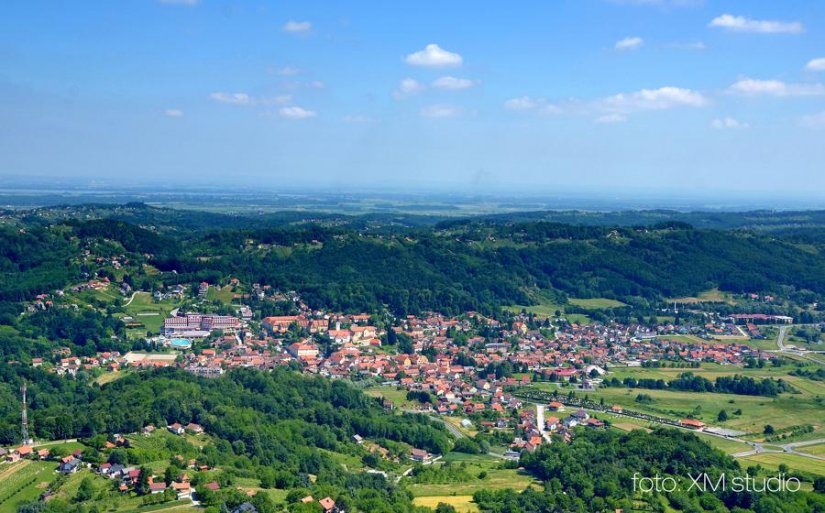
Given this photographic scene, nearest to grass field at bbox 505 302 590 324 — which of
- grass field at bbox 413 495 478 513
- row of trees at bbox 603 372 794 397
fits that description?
row of trees at bbox 603 372 794 397

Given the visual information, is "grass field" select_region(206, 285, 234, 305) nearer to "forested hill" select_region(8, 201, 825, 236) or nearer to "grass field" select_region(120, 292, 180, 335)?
"grass field" select_region(120, 292, 180, 335)

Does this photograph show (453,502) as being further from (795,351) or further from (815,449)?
(795,351)

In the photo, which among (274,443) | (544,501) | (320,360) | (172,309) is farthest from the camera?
(172,309)

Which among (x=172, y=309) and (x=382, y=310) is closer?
(x=172, y=309)

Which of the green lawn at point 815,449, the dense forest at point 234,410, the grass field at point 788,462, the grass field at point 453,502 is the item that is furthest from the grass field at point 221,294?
the green lawn at point 815,449

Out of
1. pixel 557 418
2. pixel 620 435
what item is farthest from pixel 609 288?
pixel 620 435

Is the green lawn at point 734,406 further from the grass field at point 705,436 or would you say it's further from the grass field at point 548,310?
→ the grass field at point 548,310

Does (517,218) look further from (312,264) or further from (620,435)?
(620,435)
